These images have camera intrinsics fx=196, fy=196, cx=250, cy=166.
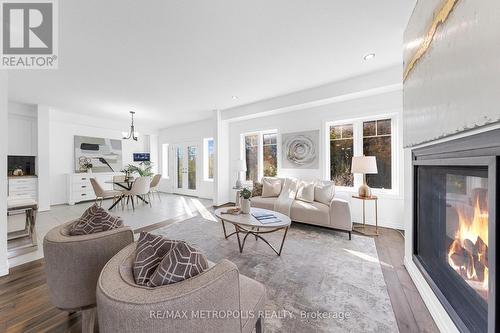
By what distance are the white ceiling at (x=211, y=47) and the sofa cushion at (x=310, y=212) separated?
2.19m

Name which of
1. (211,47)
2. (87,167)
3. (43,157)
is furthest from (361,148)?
(87,167)

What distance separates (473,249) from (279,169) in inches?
143

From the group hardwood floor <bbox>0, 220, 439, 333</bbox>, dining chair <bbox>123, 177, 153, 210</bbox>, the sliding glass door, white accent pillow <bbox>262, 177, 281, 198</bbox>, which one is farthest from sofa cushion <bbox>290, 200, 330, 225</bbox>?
the sliding glass door

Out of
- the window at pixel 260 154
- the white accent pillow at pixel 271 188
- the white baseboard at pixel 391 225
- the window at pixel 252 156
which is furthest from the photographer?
the window at pixel 252 156

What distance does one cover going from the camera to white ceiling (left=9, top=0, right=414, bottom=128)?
5.99 ft

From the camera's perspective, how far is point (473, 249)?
4.01ft

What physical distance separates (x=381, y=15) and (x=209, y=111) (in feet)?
13.9

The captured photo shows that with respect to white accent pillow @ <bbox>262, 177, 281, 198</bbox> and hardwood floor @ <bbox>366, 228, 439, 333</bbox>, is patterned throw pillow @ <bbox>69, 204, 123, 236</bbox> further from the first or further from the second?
white accent pillow @ <bbox>262, 177, 281, 198</bbox>

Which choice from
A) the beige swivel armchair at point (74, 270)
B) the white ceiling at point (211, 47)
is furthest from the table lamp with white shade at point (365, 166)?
the beige swivel armchair at point (74, 270)

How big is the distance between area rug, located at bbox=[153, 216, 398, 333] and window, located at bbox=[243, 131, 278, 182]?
2033mm

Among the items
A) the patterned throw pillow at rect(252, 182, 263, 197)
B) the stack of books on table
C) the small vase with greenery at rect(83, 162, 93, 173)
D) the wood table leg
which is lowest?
the wood table leg

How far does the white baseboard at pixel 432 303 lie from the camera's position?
4.35 ft

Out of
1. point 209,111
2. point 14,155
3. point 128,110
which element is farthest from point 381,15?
point 14,155

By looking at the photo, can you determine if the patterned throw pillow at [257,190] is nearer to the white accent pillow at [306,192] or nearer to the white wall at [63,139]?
the white accent pillow at [306,192]
